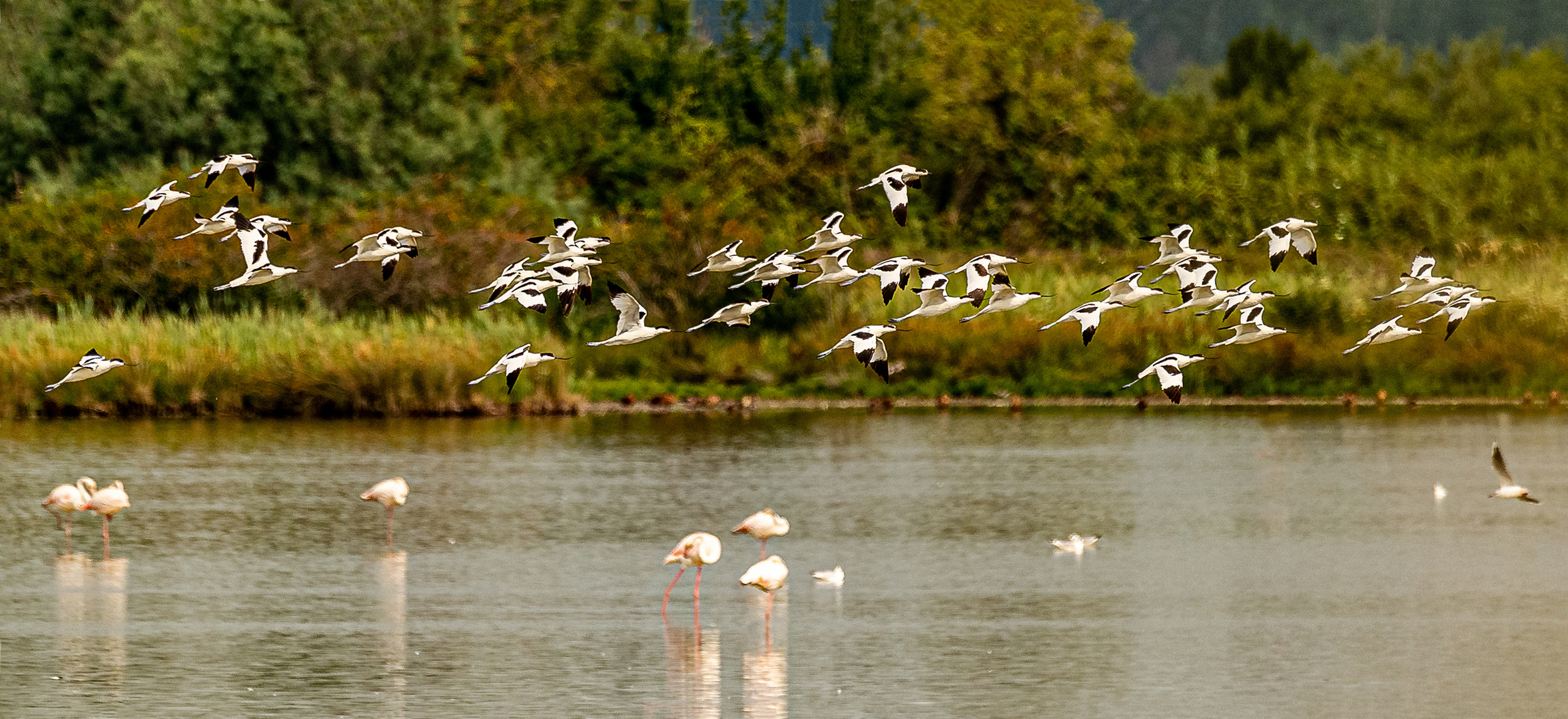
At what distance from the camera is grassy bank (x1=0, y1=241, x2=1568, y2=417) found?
47.2m

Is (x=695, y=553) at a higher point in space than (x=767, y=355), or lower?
lower

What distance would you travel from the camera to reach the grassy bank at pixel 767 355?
47.2 meters

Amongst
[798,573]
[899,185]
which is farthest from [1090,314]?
[798,573]

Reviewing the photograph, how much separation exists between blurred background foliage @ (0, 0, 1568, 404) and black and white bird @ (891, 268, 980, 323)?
24.7 m

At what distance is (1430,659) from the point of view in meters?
23.0

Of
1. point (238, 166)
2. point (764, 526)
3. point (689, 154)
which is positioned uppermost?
point (689, 154)

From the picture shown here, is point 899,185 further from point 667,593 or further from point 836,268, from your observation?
point 667,593

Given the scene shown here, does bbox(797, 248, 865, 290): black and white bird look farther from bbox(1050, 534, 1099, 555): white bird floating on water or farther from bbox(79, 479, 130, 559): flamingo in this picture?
bbox(79, 479, 130, 559): flamingo

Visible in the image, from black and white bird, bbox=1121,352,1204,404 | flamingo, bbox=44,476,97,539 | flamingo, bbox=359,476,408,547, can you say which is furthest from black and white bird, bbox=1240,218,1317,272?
flamingo, bbox=44,476,97,539

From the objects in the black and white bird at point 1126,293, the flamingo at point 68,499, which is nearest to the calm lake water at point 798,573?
the flamingo at point 68,499

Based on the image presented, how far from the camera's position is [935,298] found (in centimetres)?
2536

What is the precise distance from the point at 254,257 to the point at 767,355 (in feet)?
89.8

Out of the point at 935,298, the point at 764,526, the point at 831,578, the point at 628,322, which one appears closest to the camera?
the point at 935,298

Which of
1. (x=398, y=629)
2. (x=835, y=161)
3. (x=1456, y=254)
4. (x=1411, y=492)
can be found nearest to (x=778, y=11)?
(x=835, y=161)
